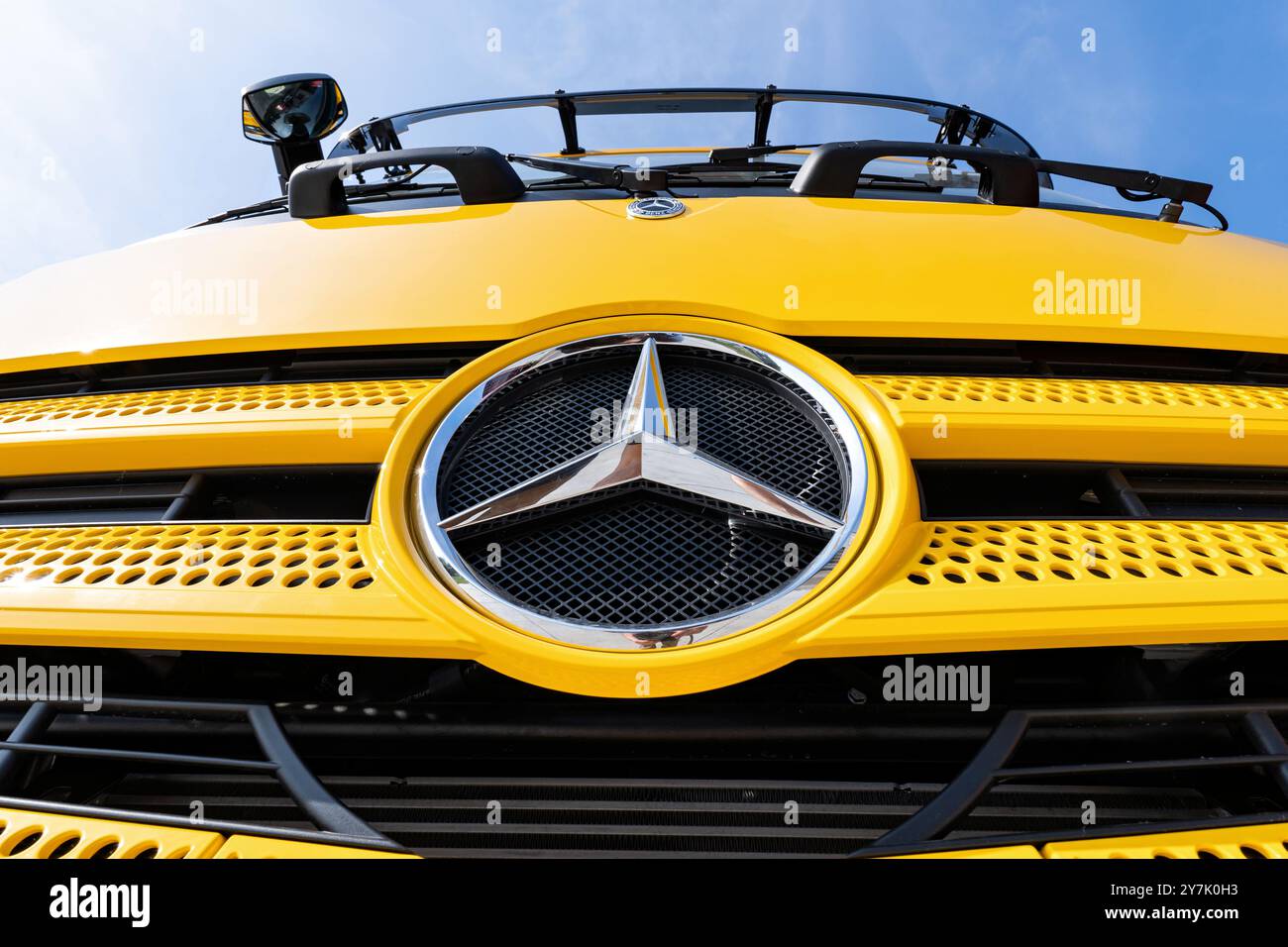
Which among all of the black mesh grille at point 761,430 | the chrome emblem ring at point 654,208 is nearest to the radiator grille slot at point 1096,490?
the black mesh grille at point 761,430

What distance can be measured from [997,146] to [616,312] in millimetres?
2330

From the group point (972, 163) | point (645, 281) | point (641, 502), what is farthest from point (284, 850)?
point (972, 163)

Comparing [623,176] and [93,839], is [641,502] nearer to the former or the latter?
[93,839]

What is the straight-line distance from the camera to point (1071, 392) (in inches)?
51.7

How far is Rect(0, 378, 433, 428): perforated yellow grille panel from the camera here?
1.31 meters

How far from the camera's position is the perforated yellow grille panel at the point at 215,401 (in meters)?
1.31

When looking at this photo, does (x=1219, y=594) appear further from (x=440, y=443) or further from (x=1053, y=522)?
(x=440, y=443)

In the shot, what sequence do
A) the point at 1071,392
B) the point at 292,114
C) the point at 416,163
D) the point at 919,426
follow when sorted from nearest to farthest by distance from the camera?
the point at 919,426, the point at 1071,392, the point at 416,163, the point at 292,114

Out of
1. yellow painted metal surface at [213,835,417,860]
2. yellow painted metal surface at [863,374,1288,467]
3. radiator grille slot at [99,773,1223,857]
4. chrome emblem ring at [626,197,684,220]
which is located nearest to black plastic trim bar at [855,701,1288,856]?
radiator grille slot at [99,773,1223,857]

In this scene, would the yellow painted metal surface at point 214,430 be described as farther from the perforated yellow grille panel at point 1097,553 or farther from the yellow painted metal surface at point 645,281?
the perforated yellow grille panel at point 1097,553

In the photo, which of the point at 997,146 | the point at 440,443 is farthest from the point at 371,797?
the point at 997,146

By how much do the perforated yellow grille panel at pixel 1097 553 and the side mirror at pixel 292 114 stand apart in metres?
2.47

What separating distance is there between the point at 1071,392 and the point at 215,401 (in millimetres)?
1595

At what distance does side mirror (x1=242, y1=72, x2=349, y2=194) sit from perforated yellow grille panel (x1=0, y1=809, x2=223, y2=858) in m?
2.29
